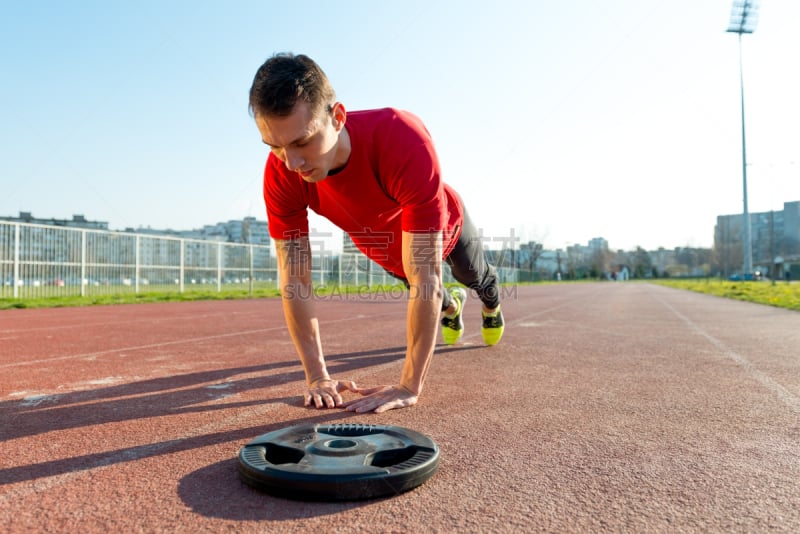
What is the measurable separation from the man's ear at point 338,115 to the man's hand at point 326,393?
1.22 m

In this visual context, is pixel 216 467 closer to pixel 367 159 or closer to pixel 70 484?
pixel 70 484

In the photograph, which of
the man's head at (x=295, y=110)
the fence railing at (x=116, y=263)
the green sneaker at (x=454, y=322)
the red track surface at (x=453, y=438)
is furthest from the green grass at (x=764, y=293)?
the man's head at (x=295, y=110)

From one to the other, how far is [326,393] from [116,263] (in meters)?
16.7

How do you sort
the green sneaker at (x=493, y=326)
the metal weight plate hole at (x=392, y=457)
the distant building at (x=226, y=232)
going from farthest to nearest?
the distant building at (x=226, y=232) → the green sneaker at (x=493, y=326) → the metal weight plate hole at (x=392, y=457)

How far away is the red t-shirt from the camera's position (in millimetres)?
2574

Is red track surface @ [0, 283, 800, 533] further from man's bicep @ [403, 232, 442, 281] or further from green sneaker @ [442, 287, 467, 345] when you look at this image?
man's bicep @ [403, 232, 442, 281]

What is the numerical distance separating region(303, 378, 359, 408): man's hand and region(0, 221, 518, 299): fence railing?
13.2 m

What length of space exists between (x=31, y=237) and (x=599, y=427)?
16217 mm

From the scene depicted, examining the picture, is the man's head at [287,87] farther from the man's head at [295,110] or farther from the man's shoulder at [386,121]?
the man's shoulder at [386,121]

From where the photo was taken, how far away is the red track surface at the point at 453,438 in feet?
4.94

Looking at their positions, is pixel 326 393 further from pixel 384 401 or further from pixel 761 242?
pixel 761 242

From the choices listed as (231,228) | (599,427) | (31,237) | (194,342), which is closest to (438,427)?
(599,427)

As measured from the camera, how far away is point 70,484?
5.68 feet

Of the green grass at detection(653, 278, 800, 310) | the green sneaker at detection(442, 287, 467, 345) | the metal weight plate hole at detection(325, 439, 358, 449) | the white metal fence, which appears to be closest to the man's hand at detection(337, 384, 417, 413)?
the metal weight plate hole at detection(325, 439, 358, 449)
